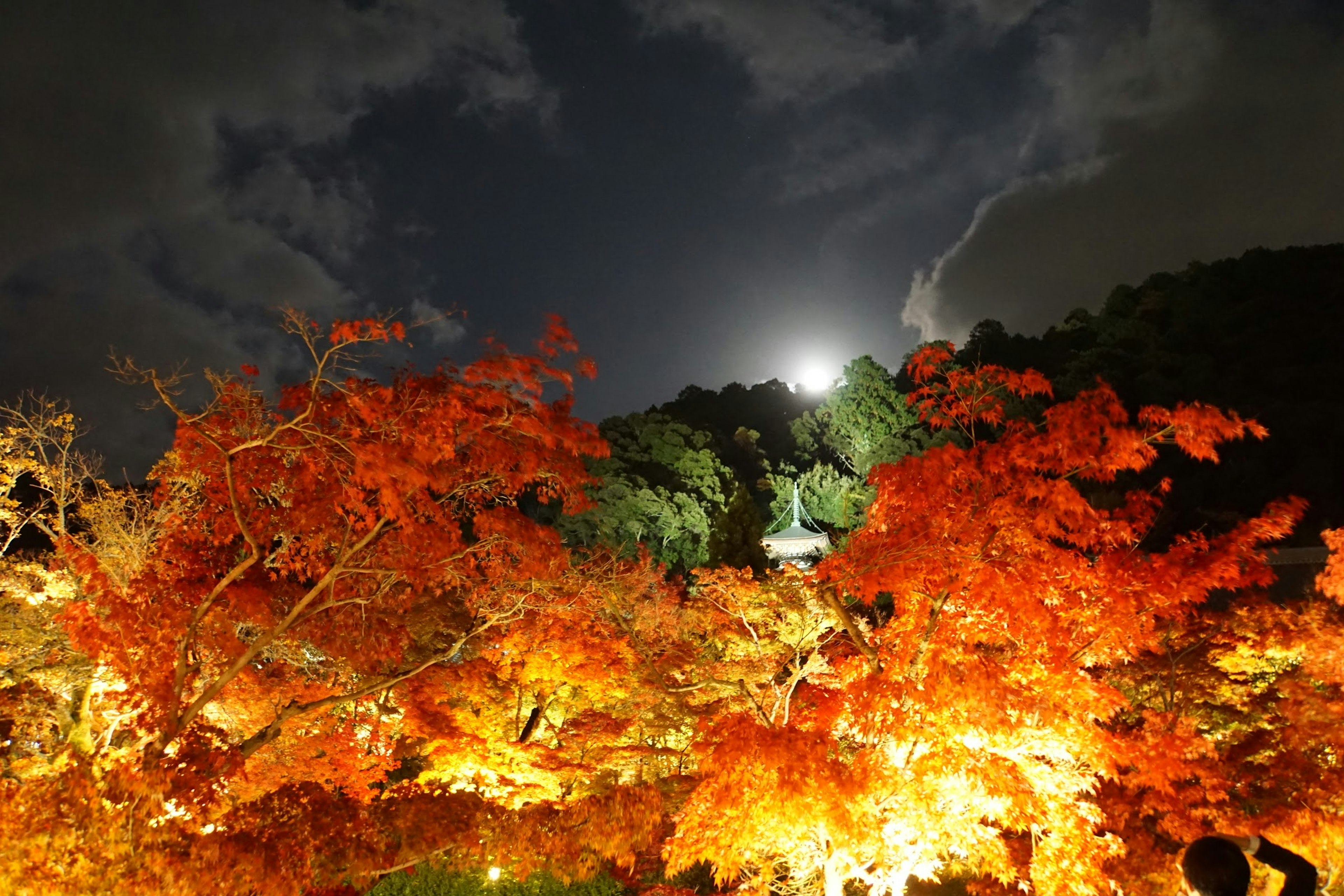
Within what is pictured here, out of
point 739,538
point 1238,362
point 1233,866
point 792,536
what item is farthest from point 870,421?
point 1233,866

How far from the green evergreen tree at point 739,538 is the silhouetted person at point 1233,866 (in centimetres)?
1774

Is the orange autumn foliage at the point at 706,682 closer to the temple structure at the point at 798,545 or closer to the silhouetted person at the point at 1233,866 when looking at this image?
the silhouetted person at the point at 1233,866

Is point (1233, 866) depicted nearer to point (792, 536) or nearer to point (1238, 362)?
point (792, 536)

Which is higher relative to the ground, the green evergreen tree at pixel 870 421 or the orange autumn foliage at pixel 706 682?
the green evergreen tree at pixel 870 421

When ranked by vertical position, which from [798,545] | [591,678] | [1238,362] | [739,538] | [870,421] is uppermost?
[1238,362]

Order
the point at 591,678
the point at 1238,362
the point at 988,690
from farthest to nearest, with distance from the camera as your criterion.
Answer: the point at 1238,362
the point at 591,678
the point at 988,690

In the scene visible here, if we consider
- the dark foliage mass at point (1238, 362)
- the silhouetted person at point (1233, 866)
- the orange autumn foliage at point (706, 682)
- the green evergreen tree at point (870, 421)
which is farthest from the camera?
the green evergreen tree at point (870, 421)

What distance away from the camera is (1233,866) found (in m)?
2.31

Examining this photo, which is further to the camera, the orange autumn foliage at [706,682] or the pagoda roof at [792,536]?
the pagoda roof at [792,536]

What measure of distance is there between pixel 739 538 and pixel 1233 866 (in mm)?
18495

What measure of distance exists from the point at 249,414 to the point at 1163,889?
10.2m

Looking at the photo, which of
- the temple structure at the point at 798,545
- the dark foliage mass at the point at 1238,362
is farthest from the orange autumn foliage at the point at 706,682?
the dark foliage mass at the point at 1238,362

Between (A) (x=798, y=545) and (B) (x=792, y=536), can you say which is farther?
(B) (x=792, y=536)

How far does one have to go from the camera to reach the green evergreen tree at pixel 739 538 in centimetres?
2041
